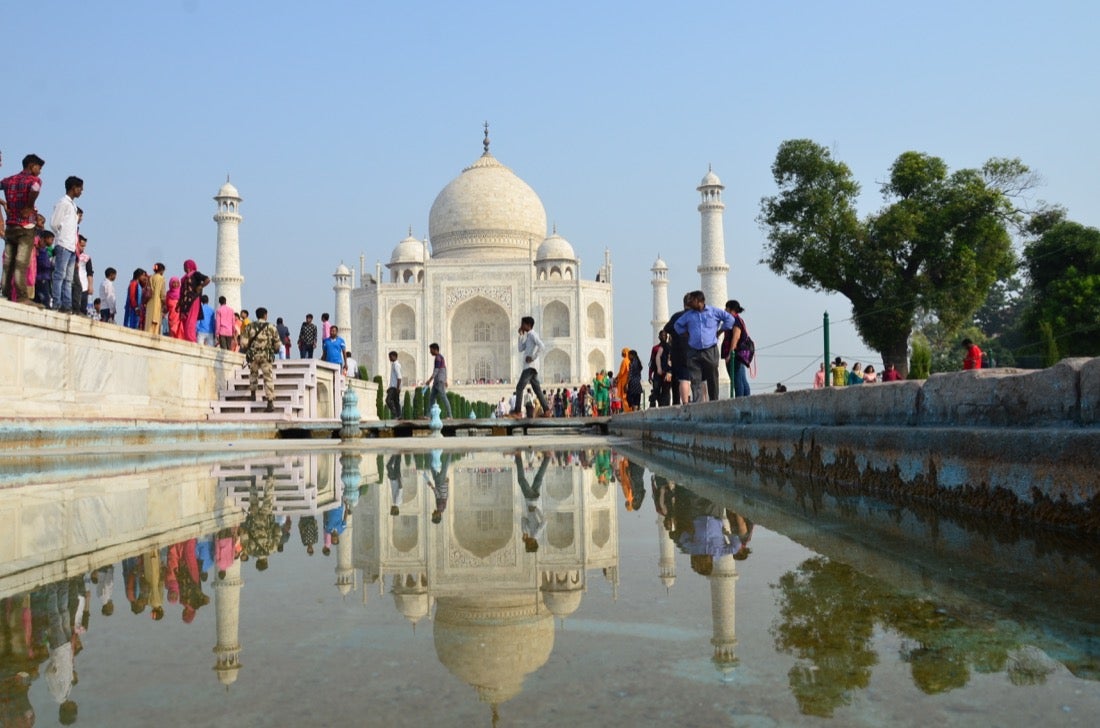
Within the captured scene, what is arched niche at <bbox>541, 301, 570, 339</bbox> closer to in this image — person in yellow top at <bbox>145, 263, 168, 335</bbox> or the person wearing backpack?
person in yellow top at <bbox>145, 263, 168, 335</bbox>

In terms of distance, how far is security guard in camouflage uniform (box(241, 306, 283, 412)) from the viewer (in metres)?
9.93

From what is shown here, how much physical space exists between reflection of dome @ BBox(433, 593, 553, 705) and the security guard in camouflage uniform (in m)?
9.05

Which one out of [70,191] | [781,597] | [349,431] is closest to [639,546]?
[781,597]

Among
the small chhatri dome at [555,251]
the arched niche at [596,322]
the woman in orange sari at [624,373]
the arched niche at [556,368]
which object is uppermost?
the small chhatri dome at [555,251]

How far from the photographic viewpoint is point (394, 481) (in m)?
3.61

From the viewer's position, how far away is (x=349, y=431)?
7.48 meters

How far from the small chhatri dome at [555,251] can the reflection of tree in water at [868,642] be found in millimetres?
39629

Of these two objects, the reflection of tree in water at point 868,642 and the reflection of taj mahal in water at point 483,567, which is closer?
the reflection of tree in water at point 868,642

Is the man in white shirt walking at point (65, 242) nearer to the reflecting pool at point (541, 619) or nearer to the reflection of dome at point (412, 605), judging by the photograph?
the reflecting pool at point (541, 619)

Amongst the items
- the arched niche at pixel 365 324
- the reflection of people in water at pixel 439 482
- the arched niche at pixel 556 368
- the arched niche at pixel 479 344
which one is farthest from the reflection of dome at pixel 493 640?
the arched niche at pixel 365 324

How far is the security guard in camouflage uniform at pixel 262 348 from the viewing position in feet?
32.6

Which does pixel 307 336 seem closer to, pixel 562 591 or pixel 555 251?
pixel 562 591

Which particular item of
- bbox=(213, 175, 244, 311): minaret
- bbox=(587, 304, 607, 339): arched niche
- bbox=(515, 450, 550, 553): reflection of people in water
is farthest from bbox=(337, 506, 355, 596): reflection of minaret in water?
bbox=(587, 304, 607, 339): arched niche

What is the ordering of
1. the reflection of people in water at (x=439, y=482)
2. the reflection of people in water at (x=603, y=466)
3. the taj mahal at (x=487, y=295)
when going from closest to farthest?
the reflection of people in water at (x=439, y=482), the reflection of people in water at (x=603, y=466), the taj mahal at (x=487, y=295)
